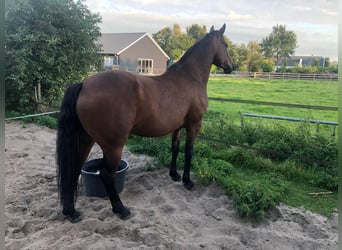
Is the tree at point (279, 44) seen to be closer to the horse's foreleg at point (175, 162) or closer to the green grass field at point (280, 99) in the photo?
the green grass field at point (280, 99)

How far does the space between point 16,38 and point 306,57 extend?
165 ft

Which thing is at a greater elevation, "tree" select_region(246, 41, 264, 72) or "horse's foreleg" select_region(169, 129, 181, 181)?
"tree" select_region(246, 41, 264, 72)

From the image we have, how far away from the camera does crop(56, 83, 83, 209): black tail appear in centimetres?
238

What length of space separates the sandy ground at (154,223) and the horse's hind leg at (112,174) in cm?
8

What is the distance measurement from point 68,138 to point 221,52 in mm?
2038

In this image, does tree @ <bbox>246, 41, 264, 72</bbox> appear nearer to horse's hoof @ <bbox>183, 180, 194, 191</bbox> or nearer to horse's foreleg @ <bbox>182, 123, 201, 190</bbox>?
horse's foreleg @ <bbox>182, 123, 201, 190</bbox>

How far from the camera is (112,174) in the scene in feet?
8.29

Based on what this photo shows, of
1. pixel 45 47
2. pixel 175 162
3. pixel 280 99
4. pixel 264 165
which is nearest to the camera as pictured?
pixel 175 162

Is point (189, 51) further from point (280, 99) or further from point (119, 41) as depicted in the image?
point (119, 41)

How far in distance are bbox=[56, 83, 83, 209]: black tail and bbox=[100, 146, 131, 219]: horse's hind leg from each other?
9.6 inches

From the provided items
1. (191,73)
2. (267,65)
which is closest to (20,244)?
(191,73)

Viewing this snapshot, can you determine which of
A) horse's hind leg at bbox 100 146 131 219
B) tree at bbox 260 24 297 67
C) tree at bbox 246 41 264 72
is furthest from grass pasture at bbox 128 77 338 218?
tree at bbox 260 24 297 67

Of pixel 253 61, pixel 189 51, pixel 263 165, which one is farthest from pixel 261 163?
pixel 253 61

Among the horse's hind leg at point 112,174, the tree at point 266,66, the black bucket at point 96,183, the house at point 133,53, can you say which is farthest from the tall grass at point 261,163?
the tree at point 266,66
